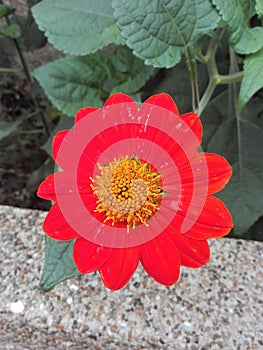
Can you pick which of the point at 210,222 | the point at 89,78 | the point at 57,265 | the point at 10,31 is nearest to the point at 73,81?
the point at 89,78

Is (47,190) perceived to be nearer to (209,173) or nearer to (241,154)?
(209,173)

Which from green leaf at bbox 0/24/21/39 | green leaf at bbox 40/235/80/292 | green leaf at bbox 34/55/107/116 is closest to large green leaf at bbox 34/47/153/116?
green leaf at bbox 34/55/107/116

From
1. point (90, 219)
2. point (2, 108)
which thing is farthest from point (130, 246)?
point (2, 108)

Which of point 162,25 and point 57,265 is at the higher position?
point 162,25

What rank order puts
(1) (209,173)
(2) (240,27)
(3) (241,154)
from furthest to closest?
(3) (241,154) → (2) (240,27) → (1) (209,173)

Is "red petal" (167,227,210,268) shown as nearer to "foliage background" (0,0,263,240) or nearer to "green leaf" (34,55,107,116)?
"foliage background" (0,0,263,240)

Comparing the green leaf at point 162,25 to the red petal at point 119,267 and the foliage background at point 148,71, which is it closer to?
the foliage background at point 148,71
